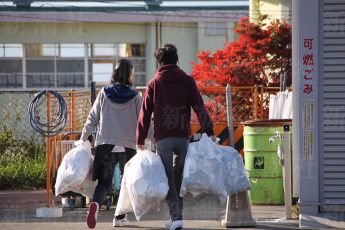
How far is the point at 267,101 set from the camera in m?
15.5

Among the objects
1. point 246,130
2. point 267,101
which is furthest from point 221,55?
point 246,130

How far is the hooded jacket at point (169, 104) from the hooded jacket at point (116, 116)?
2.00 ft

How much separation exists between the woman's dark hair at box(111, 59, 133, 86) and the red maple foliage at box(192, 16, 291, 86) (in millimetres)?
8197

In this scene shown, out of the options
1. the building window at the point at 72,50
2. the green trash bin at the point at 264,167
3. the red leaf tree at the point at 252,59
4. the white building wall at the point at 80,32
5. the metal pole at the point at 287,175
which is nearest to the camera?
the metal pole at the point at 287,175

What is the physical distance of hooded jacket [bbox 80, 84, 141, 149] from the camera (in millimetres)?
9984

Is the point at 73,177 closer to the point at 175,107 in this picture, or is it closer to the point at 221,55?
the point at 175,107

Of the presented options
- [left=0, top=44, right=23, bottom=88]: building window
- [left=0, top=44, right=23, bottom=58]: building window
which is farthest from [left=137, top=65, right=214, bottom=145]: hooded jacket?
[left=0, top=44, right=23, bottom=58]: building window

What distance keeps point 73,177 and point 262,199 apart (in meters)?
3.19

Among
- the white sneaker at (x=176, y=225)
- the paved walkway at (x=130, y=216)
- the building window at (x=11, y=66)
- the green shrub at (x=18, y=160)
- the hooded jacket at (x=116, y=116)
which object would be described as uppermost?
the building window at (x=11, y=66)

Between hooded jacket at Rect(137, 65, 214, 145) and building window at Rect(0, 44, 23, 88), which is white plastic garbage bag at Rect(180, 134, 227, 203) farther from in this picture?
building window at Rect(0, 44, 23, 88)

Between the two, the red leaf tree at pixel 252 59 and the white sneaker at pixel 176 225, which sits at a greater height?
the red leaf tree at pixel 252 59

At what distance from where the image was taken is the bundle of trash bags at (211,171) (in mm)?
9242

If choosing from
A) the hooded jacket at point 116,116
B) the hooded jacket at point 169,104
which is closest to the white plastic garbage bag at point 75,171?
the hooded jacket at point 116,116

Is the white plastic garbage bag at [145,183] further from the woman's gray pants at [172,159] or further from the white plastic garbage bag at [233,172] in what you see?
the white plastic garbage bag at [233,172]
